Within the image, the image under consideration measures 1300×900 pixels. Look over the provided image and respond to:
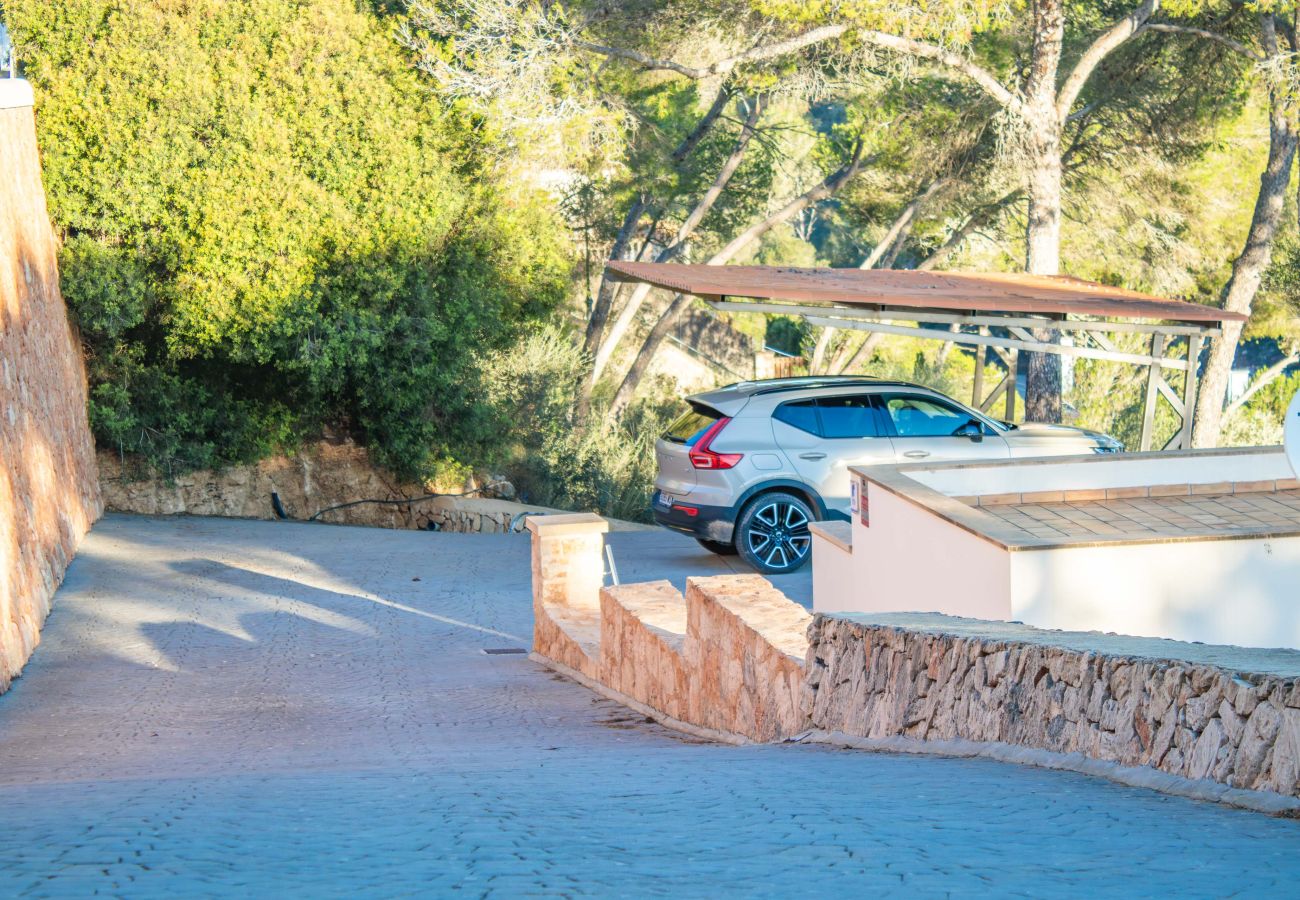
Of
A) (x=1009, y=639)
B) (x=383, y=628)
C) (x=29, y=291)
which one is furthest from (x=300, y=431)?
(x=1009, y=639)

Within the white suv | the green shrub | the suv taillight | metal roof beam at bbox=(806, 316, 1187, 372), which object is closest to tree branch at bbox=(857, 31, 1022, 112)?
metal roof beam at bbox=(806, 316, 1187, 372)

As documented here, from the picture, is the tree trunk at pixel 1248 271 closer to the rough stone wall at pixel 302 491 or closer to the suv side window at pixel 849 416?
the suv side window at pixel 849 416

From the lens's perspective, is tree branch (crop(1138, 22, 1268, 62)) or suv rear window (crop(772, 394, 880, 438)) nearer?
suv rear window (crop(772, 394, 880, 438))

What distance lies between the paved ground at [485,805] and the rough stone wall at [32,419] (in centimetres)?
78

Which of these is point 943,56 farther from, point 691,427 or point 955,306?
point 691,427

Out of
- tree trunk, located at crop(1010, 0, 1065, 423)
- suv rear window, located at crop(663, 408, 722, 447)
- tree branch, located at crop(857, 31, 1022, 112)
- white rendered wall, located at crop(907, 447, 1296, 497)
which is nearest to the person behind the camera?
white rendered wall, located at crop(907, 447, 1296, 497)

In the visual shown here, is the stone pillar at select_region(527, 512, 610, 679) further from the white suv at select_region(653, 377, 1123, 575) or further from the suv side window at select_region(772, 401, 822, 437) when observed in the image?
the suv side window at select_region(772, 401, 822, 437)

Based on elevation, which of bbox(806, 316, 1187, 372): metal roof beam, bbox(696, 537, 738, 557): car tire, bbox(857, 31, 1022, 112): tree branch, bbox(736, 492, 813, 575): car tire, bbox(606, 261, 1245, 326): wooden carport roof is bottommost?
bbox(696, 537, 738, 557): car tire

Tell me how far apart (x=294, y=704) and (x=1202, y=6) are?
17790mm

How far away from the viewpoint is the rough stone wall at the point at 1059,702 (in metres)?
4.04

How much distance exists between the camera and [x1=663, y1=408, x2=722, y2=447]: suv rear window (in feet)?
44.5

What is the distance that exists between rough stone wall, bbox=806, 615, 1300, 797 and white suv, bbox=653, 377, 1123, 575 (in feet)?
23.8

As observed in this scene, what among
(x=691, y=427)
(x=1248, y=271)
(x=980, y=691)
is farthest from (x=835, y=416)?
(x=1248, y=271)

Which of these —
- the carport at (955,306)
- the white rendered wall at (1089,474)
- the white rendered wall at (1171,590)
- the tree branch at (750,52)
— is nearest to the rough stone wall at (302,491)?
the carport at (955,306)
